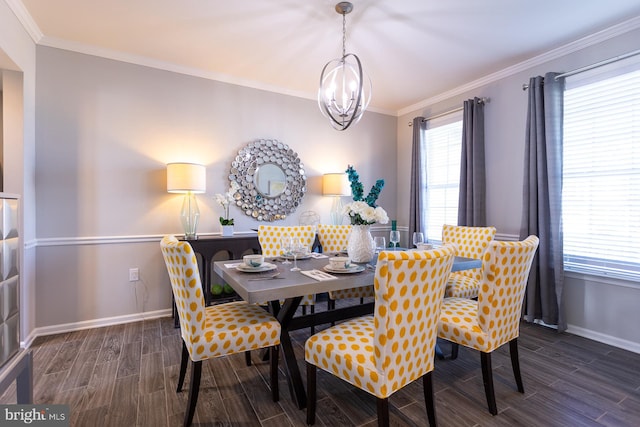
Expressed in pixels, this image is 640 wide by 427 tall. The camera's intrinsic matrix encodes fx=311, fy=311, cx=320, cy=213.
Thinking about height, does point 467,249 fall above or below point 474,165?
below

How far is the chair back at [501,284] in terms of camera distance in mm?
1640

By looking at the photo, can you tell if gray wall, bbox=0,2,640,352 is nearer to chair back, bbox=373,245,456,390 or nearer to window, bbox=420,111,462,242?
window, bbox=420,111,462,242

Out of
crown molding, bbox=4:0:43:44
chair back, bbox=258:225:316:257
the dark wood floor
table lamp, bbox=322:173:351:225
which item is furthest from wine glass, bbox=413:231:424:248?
crown molding, bbox=4:0:43:44

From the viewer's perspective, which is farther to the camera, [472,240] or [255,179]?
[255,179]

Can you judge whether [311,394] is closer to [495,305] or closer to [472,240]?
[495,305]

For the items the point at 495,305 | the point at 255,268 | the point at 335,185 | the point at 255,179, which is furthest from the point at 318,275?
the point at 335,185

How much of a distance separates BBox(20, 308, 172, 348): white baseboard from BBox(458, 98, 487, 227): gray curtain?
11.4 ft

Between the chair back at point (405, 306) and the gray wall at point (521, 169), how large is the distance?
225 centimetres

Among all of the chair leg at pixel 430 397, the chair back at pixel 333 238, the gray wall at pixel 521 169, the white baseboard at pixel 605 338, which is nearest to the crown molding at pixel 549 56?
the gray wall at pixel 521 169

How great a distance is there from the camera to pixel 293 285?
1.52 metres

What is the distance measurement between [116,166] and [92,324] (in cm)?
150

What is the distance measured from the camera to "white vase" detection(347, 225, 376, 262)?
6.97 ft

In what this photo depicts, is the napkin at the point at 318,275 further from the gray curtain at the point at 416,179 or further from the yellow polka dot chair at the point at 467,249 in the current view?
the gray curtain at the point at 416,179

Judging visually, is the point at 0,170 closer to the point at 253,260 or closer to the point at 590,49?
the point at 253,260
